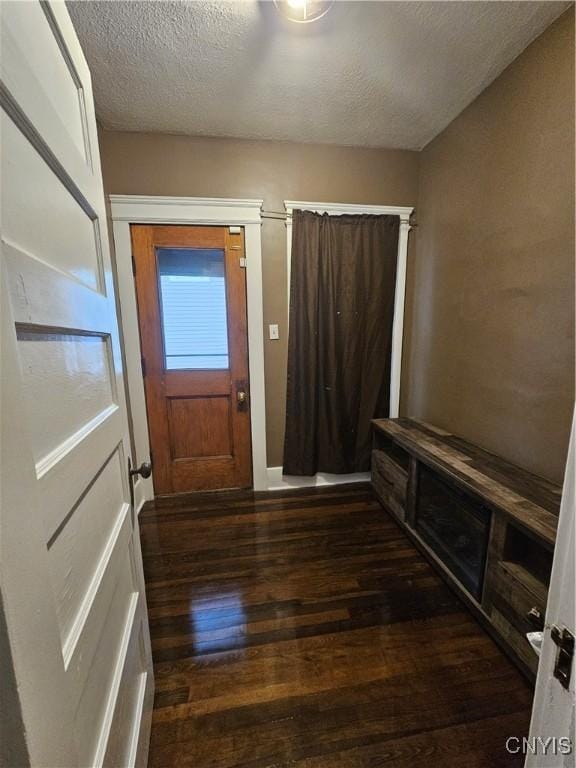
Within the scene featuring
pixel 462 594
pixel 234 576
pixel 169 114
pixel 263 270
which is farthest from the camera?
Answer: pixel 263 270

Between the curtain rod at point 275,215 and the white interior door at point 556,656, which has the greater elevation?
the curtain rod at point 275,215

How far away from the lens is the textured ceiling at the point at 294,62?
1.41 meters

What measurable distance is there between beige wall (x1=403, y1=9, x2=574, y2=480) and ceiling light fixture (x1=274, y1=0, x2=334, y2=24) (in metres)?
1.07

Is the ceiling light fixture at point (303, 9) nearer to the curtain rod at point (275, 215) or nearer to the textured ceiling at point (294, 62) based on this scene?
the textured ceiling at point (294, 62)

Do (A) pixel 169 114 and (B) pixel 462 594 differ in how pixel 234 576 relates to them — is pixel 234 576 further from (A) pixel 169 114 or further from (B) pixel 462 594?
(A) pixel 169 114

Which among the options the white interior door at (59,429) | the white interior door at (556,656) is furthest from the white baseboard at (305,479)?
the white interior door at (556,656)

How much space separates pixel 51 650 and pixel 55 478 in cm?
24

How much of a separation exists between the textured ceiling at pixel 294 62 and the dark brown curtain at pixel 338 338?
65 centimetres

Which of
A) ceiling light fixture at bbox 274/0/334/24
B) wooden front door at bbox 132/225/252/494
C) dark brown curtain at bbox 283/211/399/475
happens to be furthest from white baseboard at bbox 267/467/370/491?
ceiling light fixture at bbox 274/0/334/24

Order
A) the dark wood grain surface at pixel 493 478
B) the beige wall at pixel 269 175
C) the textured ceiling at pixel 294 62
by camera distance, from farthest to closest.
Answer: the beige wall at pixel 269 175 < the textured ceiling at pixel 294 62 < the dark wood grain surface at pixel 493 478

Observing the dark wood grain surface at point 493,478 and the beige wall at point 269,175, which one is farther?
the beige wall at point 269,175

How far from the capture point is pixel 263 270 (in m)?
2.49

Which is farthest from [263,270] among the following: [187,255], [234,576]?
[234,576]

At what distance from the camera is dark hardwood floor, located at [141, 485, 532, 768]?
42.5 inches
